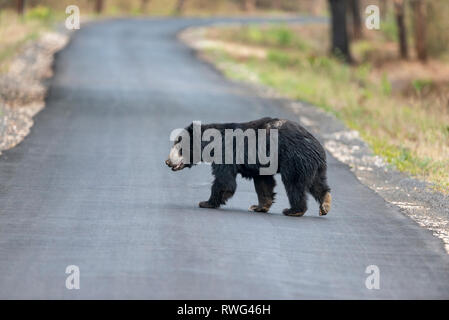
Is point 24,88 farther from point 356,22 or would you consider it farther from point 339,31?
point 356,22

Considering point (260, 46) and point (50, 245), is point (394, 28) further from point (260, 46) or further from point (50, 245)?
point (50, 245)

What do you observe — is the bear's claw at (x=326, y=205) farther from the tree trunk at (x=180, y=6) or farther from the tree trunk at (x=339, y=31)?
the tree trunk at (x=180, y=6)

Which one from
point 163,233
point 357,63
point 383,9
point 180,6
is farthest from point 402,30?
point 163,233

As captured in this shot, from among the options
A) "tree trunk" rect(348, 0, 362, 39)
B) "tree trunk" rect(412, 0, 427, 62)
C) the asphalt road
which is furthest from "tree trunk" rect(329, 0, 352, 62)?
the asphalt road

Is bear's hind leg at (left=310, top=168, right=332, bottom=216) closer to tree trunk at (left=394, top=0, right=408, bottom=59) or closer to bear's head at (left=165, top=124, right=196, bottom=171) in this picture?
bear's head at (left=165, top=124, right=196, bottom=171)

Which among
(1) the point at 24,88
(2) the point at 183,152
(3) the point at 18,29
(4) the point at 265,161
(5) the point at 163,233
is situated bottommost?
(5) the point at 163,233

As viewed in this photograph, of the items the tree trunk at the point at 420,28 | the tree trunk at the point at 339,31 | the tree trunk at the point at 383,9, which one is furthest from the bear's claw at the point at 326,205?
the tree trunk at the point at 383,9

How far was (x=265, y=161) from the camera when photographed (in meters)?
10.6

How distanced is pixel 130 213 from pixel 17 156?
466 centimetres

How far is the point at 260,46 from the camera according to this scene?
141 ft

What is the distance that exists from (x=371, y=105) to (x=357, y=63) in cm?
1824

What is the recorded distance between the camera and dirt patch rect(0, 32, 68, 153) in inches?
682

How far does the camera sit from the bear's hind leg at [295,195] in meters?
10.5

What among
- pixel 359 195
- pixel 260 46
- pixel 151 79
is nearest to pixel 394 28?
pixel 260 46
